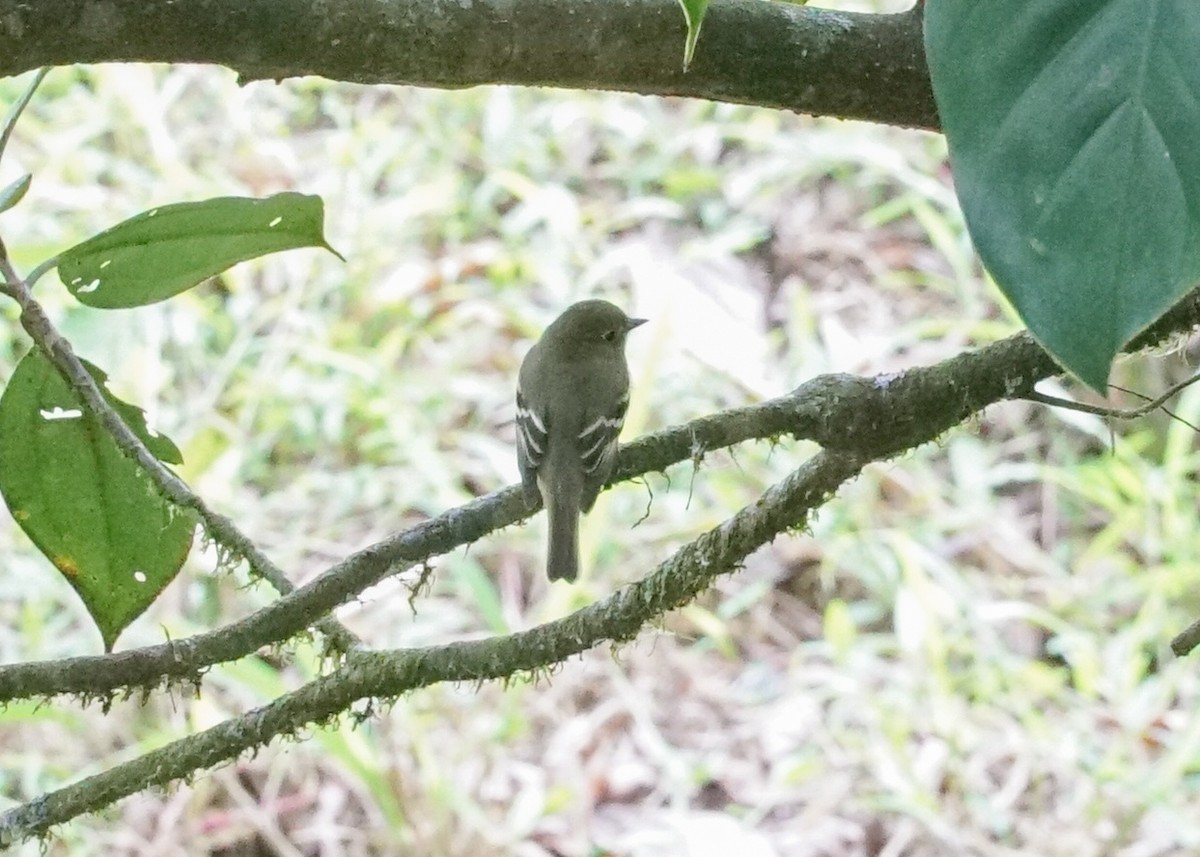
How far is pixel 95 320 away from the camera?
2.98 metres

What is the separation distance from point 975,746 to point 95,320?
85.5 inches

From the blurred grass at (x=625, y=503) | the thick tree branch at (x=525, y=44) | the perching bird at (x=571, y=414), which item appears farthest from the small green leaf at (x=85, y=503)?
the blurred grass at (x=625, y=503)

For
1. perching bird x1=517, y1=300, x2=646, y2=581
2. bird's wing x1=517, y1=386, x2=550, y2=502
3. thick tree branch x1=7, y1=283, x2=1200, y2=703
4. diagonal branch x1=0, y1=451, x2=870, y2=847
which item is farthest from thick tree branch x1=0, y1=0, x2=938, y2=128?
bird's wing x1=517, y1=386, x2=550, y2=502

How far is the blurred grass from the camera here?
2955 millimetres

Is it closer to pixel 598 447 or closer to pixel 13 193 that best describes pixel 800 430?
pixel 13 193

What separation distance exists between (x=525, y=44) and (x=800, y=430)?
1.33 feet

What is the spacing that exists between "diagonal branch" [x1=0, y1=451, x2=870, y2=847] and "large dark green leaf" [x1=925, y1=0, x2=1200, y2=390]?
513mm

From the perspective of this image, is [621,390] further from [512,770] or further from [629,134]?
[629,134]

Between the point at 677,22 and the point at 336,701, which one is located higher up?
the point at 677,22

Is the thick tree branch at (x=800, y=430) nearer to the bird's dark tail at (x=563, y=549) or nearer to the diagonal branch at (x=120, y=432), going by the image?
the diagonal branch at (x=120, y=432)

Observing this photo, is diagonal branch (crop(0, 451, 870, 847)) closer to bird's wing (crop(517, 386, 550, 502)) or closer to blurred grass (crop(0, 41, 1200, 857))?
bird's wing (crop(517, 386, 550, 502))

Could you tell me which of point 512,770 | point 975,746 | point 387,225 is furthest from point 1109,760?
point 387,225

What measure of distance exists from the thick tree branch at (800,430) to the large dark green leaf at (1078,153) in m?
0.48

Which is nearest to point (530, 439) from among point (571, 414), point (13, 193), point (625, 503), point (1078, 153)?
point (571, 414)
